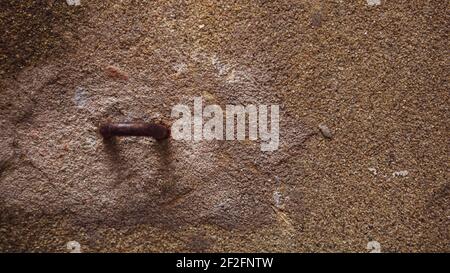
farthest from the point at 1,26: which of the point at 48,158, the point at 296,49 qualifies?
the point at 296,49

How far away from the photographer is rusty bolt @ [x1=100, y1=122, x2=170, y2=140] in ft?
2.96

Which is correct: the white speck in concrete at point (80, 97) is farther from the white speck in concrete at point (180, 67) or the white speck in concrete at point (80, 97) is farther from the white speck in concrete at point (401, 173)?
the white speck in concrete at point (401, 173)

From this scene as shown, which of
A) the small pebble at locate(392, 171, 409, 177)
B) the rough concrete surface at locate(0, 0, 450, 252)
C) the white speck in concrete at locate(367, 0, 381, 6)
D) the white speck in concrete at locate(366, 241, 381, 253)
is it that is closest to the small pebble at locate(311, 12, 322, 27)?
the rough concrete surface at locate(0, 0, 450, 252)

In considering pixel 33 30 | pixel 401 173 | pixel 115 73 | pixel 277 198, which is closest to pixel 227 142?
pixel 277 198

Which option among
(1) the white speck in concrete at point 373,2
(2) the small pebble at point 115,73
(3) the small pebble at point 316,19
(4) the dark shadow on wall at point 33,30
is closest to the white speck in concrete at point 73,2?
(4) the dark shadow on wall at point 33,30

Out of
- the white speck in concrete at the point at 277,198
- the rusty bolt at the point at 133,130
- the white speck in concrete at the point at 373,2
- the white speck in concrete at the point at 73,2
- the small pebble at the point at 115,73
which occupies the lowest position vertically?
the white speck in concrete at the point at 277,198

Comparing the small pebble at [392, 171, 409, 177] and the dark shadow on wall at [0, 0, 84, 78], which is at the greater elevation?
the dark shadow on wall at [0, 0, 84, 78]

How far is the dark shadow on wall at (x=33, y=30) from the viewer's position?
3.07 feet

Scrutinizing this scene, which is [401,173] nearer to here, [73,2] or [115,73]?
[115,73]

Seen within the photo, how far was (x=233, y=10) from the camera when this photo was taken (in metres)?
0.94

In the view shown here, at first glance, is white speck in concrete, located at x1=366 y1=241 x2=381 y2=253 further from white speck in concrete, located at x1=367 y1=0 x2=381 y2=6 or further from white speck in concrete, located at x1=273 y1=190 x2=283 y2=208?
white speck in concrete, located at x1=367 y1=0 x2=381 y2=6

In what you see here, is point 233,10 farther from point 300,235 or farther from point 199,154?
point 300,235

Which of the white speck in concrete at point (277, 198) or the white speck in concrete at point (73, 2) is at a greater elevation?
the white speck in concrete at point (73, 2)

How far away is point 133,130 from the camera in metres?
0.90
